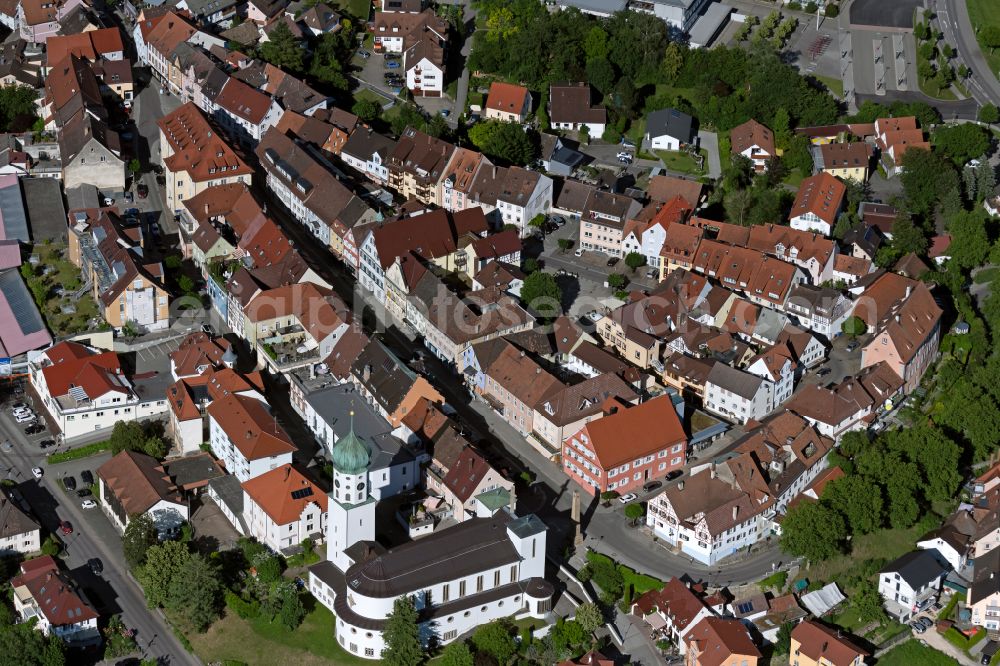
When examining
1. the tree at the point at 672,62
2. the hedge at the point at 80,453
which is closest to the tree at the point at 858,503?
the hedge at the point at 80,453

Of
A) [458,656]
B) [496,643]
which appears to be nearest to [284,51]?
[496,643]

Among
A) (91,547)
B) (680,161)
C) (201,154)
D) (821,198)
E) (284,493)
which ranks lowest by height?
(91,547)

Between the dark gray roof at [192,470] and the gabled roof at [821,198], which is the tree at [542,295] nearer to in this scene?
the gabled roof at [821,198]

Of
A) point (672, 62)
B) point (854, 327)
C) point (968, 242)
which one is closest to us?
point (854, 327)

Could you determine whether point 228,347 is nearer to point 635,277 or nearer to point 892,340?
point 635,277

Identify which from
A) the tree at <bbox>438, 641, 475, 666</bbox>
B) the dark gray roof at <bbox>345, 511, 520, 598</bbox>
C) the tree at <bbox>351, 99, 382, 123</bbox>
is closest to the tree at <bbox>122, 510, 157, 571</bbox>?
the dark gray roof at <bbox>345, 511, 520, 598</bbox>

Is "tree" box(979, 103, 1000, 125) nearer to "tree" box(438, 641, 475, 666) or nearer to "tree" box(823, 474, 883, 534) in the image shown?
"tree" box(823, 474, 883, 534)

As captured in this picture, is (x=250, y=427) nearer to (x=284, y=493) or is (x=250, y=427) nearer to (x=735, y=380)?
(x=284, y=493)
